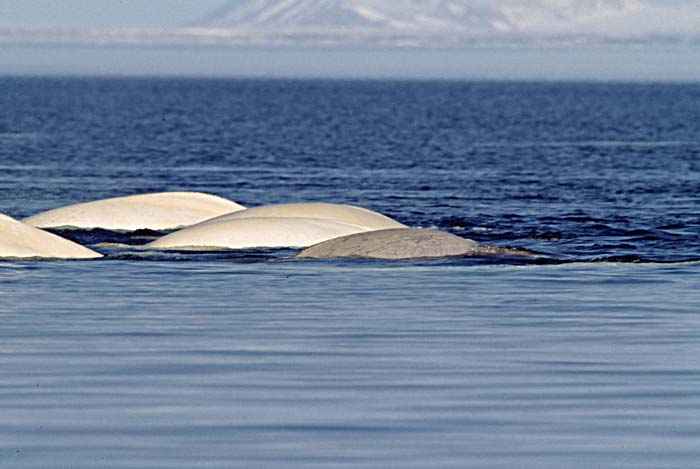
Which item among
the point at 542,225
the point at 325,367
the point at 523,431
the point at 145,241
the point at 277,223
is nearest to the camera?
the point at 523,431

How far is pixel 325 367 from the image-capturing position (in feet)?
47.2

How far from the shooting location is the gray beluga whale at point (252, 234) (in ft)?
82.6

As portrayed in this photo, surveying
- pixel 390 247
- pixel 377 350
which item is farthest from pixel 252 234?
pixel 377 350

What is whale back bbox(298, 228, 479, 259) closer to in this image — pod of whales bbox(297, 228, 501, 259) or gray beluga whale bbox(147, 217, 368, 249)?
pod of whales bbox(297, 228, 501, 259)

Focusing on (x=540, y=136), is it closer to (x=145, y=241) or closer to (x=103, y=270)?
(x=145, y=241)

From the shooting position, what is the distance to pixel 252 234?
83.6ft

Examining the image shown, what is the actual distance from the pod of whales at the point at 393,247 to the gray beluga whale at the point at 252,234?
1.55 meters

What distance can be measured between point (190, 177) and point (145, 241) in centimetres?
2088

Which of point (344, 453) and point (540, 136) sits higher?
point (344, 453)

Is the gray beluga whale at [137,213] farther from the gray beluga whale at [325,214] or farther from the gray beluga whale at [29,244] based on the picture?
the gray beluga whale at [29,244]

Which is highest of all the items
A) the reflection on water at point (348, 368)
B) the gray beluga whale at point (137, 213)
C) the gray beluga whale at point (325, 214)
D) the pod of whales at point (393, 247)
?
the reflection on water at point (348, 368)

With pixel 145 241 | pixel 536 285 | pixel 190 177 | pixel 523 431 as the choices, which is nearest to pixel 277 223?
pixel 145 241

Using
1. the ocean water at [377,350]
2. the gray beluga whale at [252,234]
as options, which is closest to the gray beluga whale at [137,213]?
the ocean water at [377,350]

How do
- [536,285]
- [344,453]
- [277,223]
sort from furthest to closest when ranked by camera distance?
[277,223] → [536,285] → [344,453]
